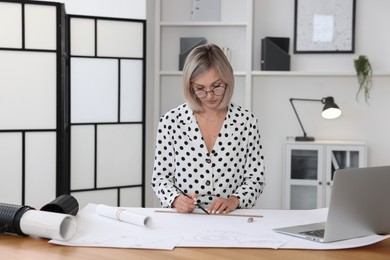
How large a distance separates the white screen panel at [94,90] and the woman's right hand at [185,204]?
2161 millimetres

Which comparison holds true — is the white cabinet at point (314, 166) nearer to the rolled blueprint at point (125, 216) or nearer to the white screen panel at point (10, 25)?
the white screen panel at point (10, 25)

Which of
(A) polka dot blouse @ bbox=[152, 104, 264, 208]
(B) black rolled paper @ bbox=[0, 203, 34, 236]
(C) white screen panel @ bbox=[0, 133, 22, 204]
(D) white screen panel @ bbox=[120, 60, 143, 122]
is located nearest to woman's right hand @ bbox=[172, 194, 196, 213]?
(A) polka dot blouse @ bbox=[152, 104, 264, 208]

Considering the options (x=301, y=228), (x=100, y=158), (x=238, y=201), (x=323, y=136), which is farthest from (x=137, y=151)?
(x=301, y=228)

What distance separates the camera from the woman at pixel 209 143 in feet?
8.30

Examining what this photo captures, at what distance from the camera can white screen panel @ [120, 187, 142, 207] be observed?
4.63m

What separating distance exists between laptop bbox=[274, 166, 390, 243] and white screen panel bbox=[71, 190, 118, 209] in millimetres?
2589

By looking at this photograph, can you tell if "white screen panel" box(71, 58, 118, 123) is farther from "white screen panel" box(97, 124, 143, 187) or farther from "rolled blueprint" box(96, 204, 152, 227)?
"rolled blueprint" box(96, 204, 152, 227)

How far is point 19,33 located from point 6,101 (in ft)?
1.41

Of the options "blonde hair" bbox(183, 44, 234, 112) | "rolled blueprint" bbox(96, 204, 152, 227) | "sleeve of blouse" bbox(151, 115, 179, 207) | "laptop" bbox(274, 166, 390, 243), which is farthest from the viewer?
"sleeve of blouse" bbox(151, 115, 179, 207)

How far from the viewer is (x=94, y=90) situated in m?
4.44

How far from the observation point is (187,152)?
2.62m

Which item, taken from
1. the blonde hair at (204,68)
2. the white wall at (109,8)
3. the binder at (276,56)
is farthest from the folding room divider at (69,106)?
the blonde hair at (204,68)

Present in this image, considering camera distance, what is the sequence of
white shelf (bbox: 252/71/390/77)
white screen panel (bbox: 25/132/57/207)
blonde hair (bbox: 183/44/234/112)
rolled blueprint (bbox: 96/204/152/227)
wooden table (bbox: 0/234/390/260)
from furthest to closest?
white shelf (bbox: 252/71/390/77)
white screen panel (bbox: 25/132/57/207)
blonde hair (bbox: 183/44/234/112)
rolled blueprint (bbox: 96/204/152/227)
wooden table (bbox: 0/234/390/260)

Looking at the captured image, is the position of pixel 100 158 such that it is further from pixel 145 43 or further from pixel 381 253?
pixel 381 253
